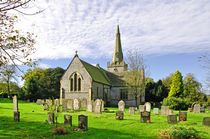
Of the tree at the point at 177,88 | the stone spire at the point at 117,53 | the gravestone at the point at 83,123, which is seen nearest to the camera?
the gravestone at the point at 83,123

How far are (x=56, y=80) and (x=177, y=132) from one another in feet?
145

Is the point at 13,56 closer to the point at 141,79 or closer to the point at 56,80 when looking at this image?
the point at 141,79

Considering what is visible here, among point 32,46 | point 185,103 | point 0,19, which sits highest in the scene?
point 0,19

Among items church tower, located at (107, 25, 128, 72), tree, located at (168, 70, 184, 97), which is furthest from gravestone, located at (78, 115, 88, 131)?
church tower, located at (107, 25, 128, 72)

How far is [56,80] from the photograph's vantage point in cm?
4869

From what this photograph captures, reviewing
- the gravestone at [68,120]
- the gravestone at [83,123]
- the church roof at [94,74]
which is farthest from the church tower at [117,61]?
the gravestone at [83,123]

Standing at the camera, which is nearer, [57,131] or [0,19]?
[0,19]

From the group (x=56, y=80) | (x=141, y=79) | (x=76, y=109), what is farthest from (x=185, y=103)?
(x=56, y=80)

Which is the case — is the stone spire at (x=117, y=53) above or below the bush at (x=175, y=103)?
above

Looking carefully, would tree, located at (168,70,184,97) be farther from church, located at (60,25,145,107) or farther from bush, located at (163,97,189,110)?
church, located at (60,25,145,107)

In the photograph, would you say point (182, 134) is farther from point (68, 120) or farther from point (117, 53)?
point (117, 53)

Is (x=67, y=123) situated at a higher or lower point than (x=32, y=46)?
lower

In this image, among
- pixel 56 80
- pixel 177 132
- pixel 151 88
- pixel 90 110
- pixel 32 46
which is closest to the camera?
pixel 177 132

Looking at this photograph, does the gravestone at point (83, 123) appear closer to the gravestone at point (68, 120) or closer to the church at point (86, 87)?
the gravestone at point (68, 120)
